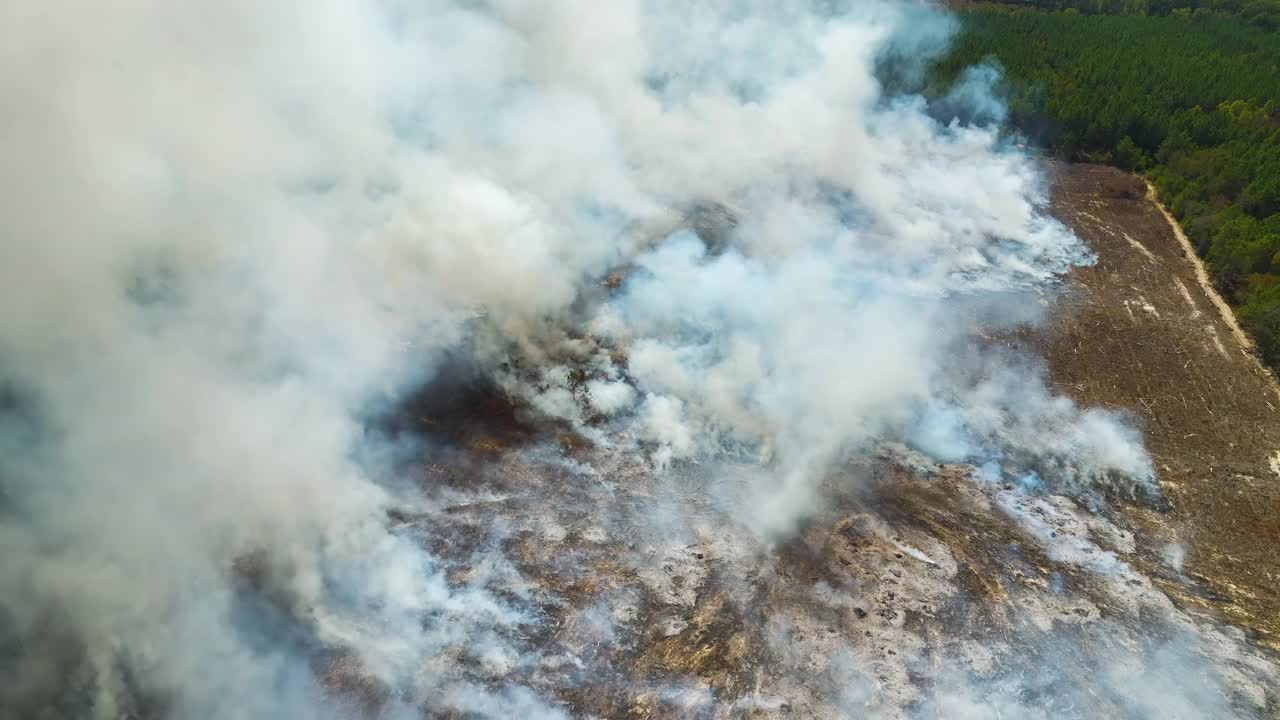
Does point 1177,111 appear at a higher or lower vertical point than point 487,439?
higher

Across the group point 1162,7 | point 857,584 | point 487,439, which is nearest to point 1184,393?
point 857,584

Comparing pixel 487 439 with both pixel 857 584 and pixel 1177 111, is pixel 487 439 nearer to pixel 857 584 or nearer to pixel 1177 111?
pixel 857 584

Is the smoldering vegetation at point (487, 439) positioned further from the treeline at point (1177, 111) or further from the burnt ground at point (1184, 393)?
the treeline at point (1177, 111)

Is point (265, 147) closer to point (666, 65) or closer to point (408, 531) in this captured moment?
point (408, 531)

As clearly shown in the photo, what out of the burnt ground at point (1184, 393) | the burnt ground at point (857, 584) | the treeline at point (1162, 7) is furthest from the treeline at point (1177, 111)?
the burnt ground at point (857, 584)

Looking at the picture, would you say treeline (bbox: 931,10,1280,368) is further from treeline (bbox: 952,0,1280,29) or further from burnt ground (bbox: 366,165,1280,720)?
burnt ground (bbox: 366,165,1280,720)

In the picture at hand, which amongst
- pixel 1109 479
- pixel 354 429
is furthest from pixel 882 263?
pixel 354 429
